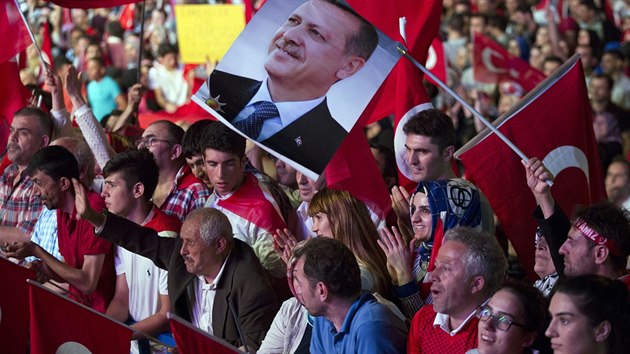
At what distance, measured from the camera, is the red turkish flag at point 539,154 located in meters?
6.71

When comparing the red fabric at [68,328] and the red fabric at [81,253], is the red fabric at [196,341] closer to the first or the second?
the red fabric at [68,328]

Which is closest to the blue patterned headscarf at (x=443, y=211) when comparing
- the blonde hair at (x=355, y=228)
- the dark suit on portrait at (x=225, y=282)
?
the blonde hair at (x=355, y=228)

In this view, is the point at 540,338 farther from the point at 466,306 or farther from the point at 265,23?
the point at 265,23

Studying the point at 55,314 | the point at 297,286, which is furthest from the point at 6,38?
the point at 297,286

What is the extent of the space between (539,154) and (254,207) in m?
1.55

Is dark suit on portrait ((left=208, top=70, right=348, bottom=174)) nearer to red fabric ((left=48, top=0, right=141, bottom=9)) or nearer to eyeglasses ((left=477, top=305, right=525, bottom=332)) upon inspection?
eyeglasses ((left=477, top=305, right=525, bottom=332))

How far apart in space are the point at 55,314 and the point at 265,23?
165 cm

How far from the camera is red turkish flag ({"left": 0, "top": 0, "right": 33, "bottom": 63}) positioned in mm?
8859

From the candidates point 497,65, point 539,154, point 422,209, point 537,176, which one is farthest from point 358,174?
point 497,65

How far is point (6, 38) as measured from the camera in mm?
8969

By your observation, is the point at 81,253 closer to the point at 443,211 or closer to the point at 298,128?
the point at 298,128

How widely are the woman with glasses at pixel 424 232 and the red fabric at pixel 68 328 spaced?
1.26m

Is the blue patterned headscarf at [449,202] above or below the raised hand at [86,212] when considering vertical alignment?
above

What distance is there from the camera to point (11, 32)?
8.94m
